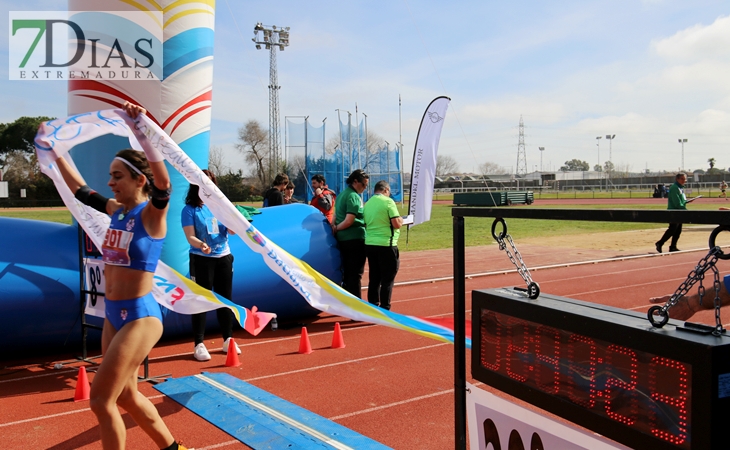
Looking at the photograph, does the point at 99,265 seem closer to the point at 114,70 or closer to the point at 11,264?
the point at 11,264

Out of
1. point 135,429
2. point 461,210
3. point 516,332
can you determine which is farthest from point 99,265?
point 516,332

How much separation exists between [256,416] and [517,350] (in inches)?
112

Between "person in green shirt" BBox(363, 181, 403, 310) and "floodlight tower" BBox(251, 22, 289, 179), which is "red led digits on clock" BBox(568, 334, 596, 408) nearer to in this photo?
"person in green shirt" BBox(363, 181, 403, 310)

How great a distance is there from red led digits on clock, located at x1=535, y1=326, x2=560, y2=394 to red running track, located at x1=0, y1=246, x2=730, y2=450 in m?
1.98

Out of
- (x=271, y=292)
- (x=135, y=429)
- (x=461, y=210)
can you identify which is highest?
(x=461, y=210)

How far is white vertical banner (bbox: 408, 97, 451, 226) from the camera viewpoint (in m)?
11.2

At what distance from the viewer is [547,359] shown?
84.7 inches

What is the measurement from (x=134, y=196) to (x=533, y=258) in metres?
13.0

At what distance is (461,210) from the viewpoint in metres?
2.68

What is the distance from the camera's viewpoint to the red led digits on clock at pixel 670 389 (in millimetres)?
1667

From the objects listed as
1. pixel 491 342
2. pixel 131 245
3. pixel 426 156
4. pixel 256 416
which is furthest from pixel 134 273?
pixel 426 156

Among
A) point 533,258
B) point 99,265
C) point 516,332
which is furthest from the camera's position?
point 533,258

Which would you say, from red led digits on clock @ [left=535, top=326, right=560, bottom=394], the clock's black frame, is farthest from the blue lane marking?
red led digits on clock @ [left=535, top=326, right=560, bottom=394]

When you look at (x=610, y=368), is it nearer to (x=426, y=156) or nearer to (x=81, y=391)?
(x=81, y=391)
